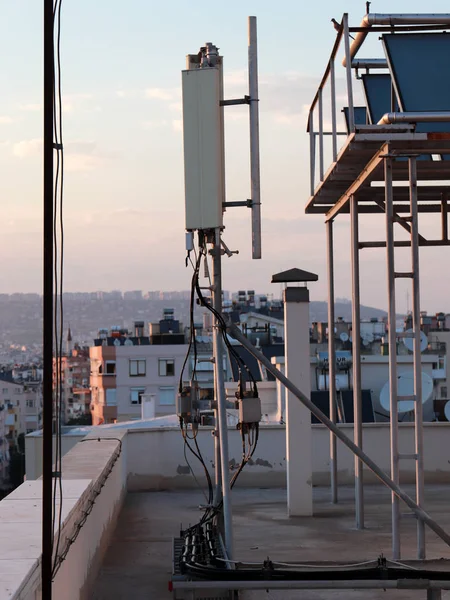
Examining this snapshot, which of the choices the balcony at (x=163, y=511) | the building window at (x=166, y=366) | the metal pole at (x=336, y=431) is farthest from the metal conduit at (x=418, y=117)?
the building window at (x=166, y=366)

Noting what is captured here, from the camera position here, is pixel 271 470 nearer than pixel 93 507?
No

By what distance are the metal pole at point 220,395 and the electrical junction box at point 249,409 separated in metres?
0.15

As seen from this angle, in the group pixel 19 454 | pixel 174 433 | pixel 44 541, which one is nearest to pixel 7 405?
pixel 19 454

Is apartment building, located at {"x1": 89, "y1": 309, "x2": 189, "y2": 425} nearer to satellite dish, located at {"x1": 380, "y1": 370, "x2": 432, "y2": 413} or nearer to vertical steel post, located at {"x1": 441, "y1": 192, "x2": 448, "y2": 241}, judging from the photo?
satellite dish, located at {"x1": 380, "y1": 370, "x2": 432, "y2": 413}

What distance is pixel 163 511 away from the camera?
39.5 feet

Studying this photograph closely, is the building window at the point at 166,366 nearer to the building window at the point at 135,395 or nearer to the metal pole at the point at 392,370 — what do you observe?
the building window at the point at 135,395

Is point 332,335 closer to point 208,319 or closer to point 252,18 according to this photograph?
point 208,319

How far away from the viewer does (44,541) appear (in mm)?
5625

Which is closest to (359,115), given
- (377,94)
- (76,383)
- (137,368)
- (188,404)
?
(377,94)

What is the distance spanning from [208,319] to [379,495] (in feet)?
17.1

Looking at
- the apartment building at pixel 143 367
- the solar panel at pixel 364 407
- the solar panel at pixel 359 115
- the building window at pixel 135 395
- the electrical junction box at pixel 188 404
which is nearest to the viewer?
the electrical junction box at pixel 188 404

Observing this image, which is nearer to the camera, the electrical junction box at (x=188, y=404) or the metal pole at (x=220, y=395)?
the metal pole at (x=220, y=395)

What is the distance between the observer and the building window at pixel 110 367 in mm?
92875

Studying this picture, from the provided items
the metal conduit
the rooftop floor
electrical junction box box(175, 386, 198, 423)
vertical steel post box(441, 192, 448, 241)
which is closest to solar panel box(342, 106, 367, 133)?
vertical steel post box(441, 192, 448, 241)
